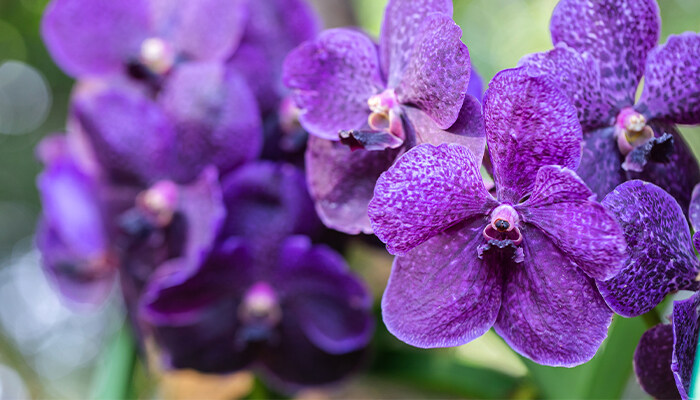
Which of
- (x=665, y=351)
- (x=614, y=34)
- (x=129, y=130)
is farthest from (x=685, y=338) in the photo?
(x=129, y=130)

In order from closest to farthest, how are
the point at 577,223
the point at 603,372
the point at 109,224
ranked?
the point at 577,223, the point at 603,372, the point at 109,224

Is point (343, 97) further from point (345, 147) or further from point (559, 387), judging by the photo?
point (559, 387)

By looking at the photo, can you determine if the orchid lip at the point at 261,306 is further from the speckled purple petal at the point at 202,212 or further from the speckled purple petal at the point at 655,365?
A: the speckled purple petal at the point at 655,365

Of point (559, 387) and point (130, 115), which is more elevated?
point (130, 115)

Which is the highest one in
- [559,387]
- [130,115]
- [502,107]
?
[502,107]

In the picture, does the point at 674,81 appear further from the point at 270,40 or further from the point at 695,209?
the point at 270,40

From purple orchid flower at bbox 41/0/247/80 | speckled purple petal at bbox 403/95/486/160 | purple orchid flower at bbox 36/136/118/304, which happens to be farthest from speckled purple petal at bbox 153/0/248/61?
speckled purple petal at bbox 403/95/486/160

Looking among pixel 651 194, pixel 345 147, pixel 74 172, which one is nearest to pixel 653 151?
pixel 651 194
